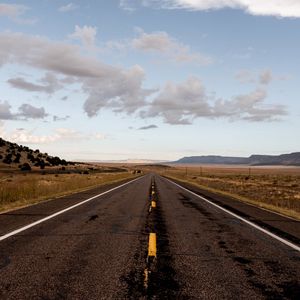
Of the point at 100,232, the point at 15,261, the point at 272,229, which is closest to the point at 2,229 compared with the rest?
the point at 100,232

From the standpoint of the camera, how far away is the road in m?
5.12

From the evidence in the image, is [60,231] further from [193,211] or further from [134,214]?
[193,211]

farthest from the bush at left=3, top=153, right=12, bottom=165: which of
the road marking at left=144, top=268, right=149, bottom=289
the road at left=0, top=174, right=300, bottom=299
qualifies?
the road marking at left=144, top=268, right=149, bottom=289

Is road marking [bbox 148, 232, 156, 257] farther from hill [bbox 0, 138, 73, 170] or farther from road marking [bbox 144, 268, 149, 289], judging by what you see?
hill [bbox 0, 138, 73, 170]

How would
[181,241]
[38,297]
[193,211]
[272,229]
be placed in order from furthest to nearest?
1. [193,211]
2. [272,229]
3. [181,241]
4. [38,297]

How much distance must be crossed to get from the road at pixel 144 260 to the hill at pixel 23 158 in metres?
58.6

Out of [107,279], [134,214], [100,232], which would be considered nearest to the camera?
[107,279]

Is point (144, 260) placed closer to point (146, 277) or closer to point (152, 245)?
point (146, 277)

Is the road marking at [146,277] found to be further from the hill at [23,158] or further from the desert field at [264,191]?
the hill at [23,158]

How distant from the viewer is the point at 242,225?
1152 centimetres

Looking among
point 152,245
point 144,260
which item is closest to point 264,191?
point 152,245

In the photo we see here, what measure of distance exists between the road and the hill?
192 ft

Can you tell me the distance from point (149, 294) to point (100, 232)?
489cm

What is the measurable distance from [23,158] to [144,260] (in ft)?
254
